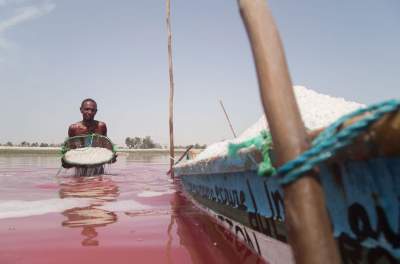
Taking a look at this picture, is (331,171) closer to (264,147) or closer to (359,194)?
(359,194)

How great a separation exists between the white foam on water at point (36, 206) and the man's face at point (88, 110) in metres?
5.32

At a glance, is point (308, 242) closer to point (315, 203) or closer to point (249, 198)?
point (315, 203)

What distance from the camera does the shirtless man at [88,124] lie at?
1053cm

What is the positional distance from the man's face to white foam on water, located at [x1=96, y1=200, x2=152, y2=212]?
5.61 meters

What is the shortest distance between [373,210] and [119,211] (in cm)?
398

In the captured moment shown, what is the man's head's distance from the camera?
10500 millimetres

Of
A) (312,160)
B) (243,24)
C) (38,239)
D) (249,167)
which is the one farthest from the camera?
(38,239)

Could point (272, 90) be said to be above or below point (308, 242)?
above

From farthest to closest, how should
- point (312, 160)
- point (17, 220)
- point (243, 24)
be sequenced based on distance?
1. point (17, 220)
2. point (243, 24)
3. point (312, 160)

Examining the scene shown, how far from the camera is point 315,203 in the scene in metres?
1.13

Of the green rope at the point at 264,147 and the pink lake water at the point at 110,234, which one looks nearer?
the green rope at the point at 264,147

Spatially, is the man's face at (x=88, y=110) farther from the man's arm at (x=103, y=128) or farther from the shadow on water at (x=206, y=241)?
the shadow on water at (x=206, y=241)

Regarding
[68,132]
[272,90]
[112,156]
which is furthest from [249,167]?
[68,132]

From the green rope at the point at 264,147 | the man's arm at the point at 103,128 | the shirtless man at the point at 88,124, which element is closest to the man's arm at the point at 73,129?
the shirtless man at the point at 88,124
